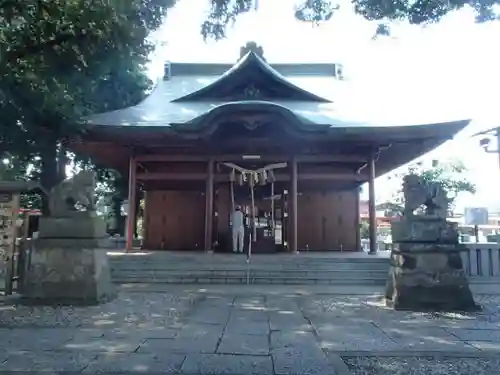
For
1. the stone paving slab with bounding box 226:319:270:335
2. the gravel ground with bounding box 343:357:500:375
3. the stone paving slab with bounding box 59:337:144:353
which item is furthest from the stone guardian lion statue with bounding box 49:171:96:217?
the gravel ground with bounding box 343:357:500:375

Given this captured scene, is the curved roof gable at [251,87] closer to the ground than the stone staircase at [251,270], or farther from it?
farther from it

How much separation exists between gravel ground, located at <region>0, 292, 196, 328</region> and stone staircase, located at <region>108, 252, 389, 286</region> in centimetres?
239

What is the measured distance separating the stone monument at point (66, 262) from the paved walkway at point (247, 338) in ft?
1.29

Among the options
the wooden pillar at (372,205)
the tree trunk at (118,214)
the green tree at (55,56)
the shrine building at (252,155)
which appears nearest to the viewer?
the green tree at (55,56)

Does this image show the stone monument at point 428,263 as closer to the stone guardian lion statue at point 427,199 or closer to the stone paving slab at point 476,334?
the stone guardian lion statue at point 427,199

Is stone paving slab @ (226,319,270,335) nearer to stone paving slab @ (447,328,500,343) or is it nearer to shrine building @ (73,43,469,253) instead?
stone paving slab @ (447,328,500,343)

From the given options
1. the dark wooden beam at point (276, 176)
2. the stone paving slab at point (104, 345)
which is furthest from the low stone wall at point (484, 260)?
the stone paving slab at point (104, 345)

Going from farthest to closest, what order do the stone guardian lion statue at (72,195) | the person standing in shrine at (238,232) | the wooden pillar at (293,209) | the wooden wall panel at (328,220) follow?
the wooden wall panel at (328,220) → the person standing in shrine at (238,232) → the wooden pillar at (293,209) → the stone guardian lion statue at (72,195)

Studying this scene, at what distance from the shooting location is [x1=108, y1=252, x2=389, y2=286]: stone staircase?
9773 millimetres

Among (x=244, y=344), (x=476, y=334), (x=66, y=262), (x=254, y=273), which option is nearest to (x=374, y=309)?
(x=476, y=334)

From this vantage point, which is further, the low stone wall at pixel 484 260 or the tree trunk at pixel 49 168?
the tree trunk at pixel 49 168

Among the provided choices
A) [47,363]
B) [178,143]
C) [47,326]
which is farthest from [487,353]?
[178,143]

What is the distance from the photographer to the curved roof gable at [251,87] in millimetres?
14891

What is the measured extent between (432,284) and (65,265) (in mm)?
5598
